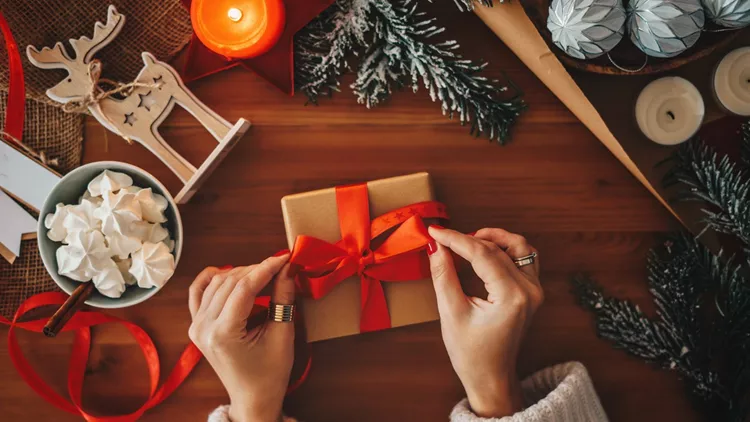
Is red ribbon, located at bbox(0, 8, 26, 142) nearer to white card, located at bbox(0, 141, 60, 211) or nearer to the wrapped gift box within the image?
white card, located at bbox(0, 141, 60, 211)

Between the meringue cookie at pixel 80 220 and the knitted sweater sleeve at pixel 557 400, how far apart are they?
599 mm

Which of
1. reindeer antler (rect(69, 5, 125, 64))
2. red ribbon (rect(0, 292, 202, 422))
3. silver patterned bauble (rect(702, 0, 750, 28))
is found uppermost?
silver patterned bauble (rect(702, 0, 750, 28))

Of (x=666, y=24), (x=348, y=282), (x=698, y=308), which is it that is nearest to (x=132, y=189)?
(x=348, y=282)

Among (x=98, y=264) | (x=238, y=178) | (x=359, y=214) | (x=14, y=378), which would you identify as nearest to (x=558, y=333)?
(x=359, y=214)

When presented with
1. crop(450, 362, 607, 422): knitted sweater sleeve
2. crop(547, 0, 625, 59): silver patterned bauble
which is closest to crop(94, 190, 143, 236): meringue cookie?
crop(450, 362, 607, 422): knitted sweater sleeve

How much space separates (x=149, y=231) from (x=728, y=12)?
0.87 metres

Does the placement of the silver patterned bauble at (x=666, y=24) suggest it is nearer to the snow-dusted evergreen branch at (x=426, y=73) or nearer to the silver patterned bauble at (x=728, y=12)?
the silver patterned bauble at (x=728, y=12)

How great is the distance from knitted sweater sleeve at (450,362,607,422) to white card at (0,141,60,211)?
73 centimetres

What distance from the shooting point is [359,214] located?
850 mm

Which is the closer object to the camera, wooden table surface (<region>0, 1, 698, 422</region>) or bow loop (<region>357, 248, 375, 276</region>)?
bow loop (<region>357, 248, 375, 276</region>)

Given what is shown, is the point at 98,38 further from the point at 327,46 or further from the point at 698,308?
the point at 698,308

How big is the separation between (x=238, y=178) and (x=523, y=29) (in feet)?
1.67

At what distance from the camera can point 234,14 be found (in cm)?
84

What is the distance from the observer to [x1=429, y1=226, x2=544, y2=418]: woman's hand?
80cm
